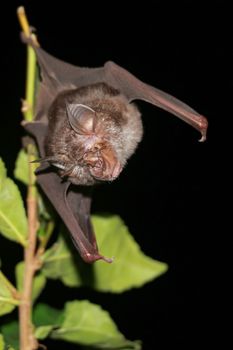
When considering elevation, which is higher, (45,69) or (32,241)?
(45,69)

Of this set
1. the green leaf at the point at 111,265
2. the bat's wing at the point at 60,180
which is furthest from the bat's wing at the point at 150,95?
the green leaf at the point at 111,265

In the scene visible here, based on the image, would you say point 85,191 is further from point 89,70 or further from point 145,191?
point 145,191

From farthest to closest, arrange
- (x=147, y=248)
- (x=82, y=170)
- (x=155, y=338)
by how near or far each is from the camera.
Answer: (x=155, y=338), (x=147, y=248), (x=82, y=170)

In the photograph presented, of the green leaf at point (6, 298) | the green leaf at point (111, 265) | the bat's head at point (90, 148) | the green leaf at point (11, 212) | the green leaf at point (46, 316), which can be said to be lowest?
the green leaf at point (46, 316)

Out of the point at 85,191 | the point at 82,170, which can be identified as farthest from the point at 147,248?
the point at 82,170

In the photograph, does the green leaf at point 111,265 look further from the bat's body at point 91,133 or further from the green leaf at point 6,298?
the bat's body at point 91,133

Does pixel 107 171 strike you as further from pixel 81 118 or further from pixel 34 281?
pixel 34 281

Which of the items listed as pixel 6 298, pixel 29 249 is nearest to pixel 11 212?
pixel 29 249
